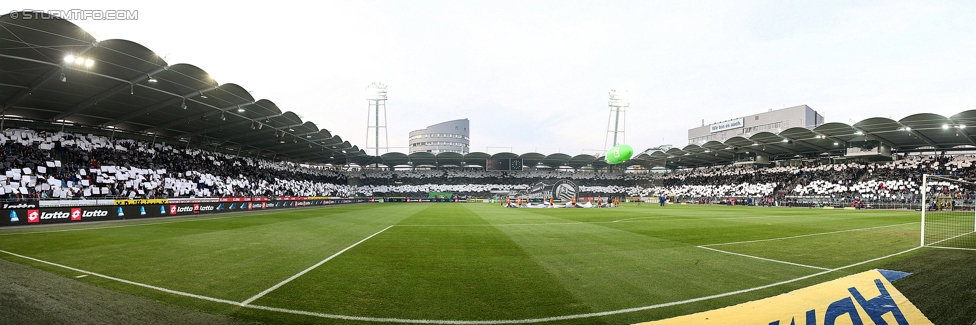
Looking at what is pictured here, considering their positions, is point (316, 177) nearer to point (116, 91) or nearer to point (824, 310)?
point (116, 91)

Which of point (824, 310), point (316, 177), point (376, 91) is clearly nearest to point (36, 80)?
point (824, 310)

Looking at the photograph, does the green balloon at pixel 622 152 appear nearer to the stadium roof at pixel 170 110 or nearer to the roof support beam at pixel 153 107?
the stadium roof at pixel 170 110

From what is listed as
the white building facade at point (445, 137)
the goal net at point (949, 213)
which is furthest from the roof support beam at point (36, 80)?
the white building facade at point (445, 137)

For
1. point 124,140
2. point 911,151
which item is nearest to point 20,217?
point 124,140

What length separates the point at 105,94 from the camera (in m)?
22.2

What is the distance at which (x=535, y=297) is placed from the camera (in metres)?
5.83

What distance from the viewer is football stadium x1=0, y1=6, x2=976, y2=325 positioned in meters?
5.29

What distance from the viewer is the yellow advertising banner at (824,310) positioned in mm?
4867

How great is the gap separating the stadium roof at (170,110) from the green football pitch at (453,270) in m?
8.00

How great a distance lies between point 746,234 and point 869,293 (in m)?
8.52

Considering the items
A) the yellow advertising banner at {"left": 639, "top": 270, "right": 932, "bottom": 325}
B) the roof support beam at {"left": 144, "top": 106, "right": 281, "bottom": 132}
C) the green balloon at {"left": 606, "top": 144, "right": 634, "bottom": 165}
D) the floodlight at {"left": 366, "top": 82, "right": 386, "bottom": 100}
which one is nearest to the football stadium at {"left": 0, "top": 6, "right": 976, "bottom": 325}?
the yellow advertising banner at {"left": 639, "top": 270, "right": 932, "bottom": 325}

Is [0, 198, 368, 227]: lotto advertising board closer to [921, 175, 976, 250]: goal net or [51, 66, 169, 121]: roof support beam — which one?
[51, 66, 169, 121]: roof support beam

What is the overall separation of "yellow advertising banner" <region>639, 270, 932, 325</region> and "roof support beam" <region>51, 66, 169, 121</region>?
23406 mm

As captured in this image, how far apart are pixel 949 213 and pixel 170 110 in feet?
167
